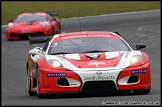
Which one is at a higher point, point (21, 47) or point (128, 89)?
point (128, 89)

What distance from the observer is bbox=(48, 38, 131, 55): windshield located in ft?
39.8

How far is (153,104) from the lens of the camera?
30.0ft

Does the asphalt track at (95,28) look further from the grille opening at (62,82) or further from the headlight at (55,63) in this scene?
the headlight at (55,63)

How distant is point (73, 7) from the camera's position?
1679 inches

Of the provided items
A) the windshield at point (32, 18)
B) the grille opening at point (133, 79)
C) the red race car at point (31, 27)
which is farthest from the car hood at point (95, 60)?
the windshield at point (32, 18)

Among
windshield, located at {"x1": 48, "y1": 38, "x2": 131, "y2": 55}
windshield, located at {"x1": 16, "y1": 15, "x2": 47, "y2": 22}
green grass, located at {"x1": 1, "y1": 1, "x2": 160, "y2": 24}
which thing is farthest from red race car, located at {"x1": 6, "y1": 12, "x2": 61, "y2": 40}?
windshield, located at {"x1": 48, "y1": 38, "x2": 131, "y2": 55}

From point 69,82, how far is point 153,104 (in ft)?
7.38

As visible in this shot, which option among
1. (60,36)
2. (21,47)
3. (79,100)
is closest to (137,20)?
(21,47)

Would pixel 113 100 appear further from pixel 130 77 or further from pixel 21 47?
pixel 21 47

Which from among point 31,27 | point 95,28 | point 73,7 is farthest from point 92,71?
point 73,7

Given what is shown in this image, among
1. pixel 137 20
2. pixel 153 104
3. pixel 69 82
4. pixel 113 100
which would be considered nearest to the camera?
pixel 153 104

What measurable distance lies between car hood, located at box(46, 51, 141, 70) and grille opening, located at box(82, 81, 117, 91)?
23 centimetres

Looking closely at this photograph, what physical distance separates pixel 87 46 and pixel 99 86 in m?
1.38

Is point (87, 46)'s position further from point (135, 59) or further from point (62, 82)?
point (62, 82)
